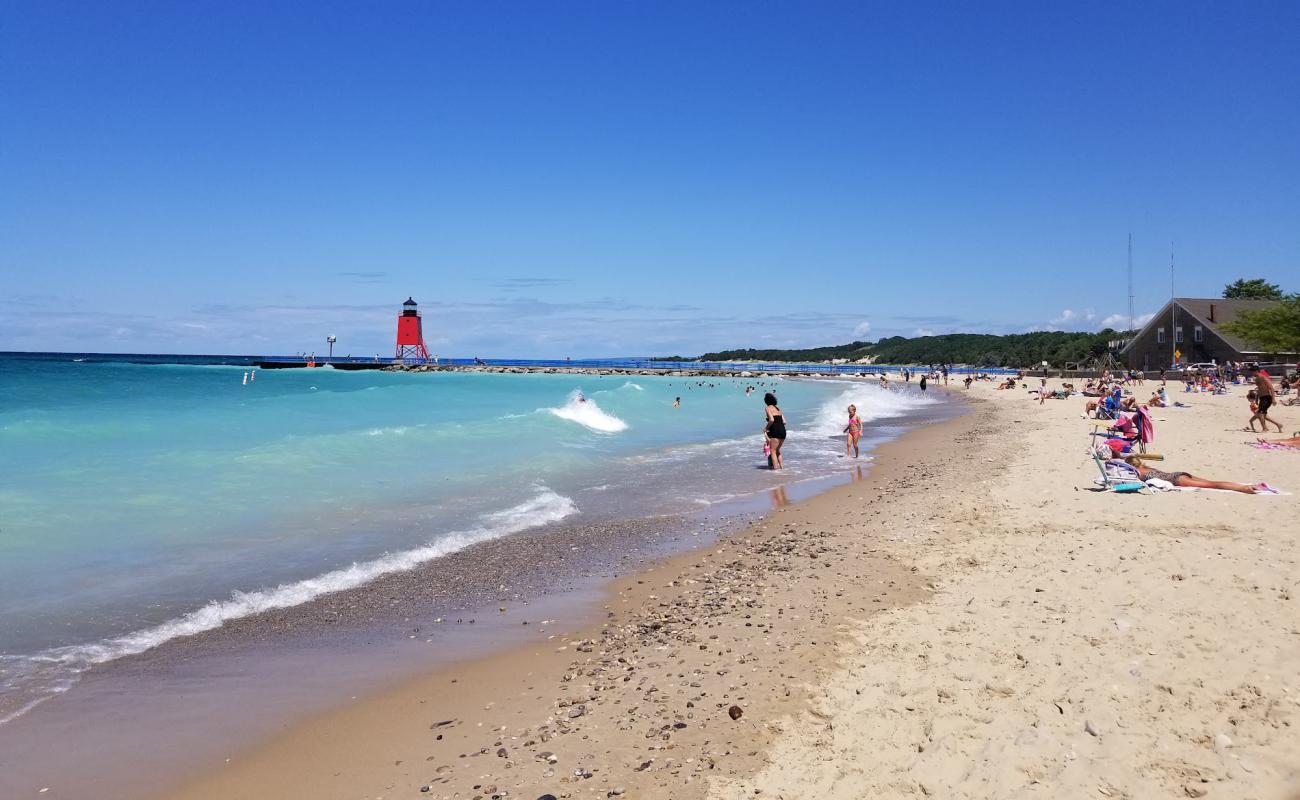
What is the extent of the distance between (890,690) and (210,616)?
5915 mm

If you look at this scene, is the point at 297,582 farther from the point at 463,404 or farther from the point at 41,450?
the point at 463,404

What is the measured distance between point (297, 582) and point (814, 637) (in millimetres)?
5494

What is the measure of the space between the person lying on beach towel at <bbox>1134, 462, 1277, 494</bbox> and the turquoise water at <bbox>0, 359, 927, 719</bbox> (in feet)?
20.5

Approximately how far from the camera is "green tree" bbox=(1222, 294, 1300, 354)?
38.1 m

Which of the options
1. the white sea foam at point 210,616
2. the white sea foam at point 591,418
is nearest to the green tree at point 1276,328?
the white sea foam at point 591,418

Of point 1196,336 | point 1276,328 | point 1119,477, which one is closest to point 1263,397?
point 1119,477

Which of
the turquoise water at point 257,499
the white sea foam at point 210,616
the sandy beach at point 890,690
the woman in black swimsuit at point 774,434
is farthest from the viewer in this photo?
the woman in black swimsuit at point 774,434

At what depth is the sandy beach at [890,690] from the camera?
3.60 meters

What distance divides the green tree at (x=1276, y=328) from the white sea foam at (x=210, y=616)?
43.0 m

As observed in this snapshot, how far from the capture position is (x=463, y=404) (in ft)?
139

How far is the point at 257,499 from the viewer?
12773mm

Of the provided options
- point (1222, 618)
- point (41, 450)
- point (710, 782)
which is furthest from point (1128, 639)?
point (41, 450)

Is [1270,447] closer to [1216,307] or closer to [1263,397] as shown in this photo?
[1263,397]

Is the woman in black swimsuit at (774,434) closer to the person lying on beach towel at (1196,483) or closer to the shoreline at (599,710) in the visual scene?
the person lying on beach towel at (1196,483)
